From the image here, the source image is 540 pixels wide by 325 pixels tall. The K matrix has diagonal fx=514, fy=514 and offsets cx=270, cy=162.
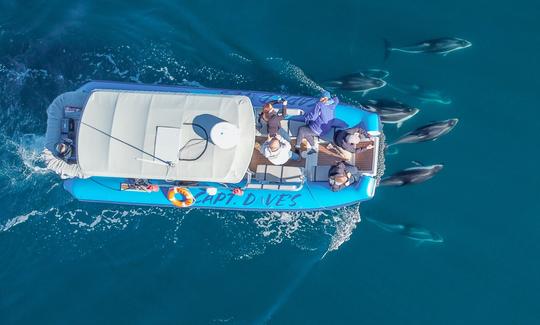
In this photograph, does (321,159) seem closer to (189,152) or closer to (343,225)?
(343,225)

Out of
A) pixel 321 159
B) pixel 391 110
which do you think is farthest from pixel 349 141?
pixel 391 110

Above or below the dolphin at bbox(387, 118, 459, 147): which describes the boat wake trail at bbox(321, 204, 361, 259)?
below

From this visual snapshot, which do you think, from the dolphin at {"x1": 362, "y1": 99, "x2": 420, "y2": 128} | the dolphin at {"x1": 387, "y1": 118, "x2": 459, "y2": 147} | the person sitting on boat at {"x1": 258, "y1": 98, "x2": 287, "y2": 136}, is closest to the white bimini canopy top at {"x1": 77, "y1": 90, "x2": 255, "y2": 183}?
the person sitting on boat at {"x1": 258, "y1": 98, "x2": 287, "y2": 136}

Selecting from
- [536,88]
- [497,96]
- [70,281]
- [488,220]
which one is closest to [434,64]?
[497,96]

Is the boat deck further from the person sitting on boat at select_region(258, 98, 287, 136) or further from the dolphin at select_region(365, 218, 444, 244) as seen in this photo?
the dolphin at select_region(365, 218, 444, 244)

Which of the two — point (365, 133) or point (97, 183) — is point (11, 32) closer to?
point (97, 183)

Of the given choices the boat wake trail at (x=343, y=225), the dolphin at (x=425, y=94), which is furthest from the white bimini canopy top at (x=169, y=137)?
the dolphin at (x=425, y=94)
